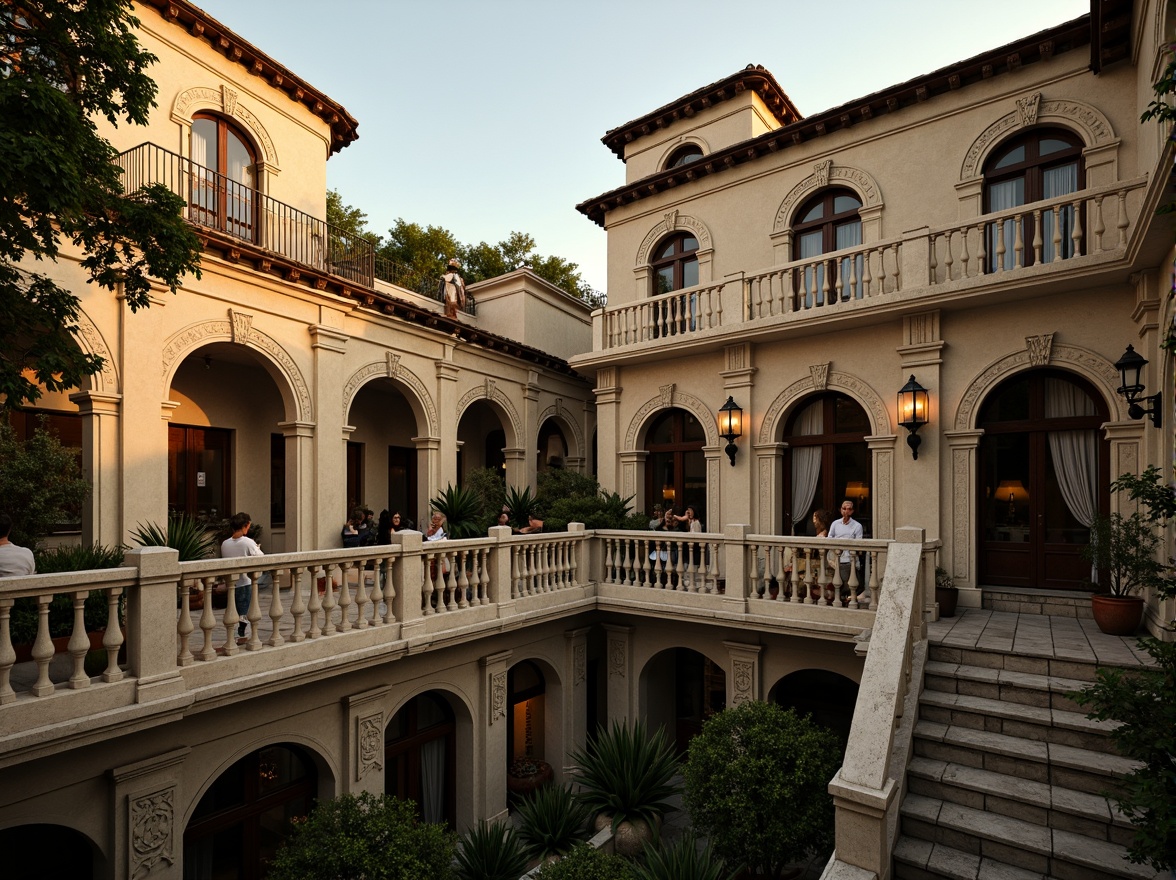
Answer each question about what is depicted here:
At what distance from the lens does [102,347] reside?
8.74 meters

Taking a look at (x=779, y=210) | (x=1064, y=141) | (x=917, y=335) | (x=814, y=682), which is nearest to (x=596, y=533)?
(x=814, y=682)

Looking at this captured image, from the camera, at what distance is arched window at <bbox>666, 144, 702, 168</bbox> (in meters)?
15.0

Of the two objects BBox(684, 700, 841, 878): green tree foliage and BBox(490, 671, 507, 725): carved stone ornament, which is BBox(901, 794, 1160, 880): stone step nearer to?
BBox(684, 700, 841, 878): green tree foliage

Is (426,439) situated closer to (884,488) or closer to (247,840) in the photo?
(247,840)

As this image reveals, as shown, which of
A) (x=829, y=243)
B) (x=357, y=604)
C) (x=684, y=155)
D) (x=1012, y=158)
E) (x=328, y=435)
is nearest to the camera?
(x=357, y=604)

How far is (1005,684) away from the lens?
6250 millimetres

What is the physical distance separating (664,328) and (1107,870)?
36.6ft

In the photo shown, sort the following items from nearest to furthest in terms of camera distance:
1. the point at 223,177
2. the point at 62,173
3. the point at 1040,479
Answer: the point at 62,173, the point at 1040,479, the point at 223,177

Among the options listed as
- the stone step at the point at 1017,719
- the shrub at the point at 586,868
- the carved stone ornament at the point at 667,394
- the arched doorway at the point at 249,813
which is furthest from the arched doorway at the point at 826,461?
the arched doorway at the point at 249,813

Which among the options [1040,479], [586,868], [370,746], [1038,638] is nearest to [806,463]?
[1040,479]

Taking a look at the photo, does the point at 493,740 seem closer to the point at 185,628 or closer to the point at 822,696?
the point at 185,628

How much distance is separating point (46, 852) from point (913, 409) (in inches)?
486

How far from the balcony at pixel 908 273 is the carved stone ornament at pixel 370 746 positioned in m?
8.65

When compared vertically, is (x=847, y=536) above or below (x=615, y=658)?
above
